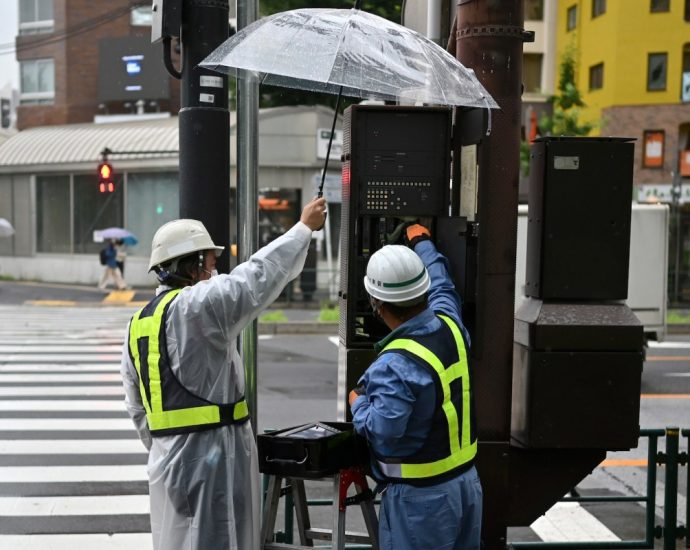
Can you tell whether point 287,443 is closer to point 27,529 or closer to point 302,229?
point 302,229

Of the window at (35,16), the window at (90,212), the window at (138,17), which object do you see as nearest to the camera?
the window at (90,212)

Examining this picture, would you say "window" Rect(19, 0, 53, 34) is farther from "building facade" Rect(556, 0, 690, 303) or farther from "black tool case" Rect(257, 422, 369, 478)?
"black tool case" Rect(257, 422, 369, 478)

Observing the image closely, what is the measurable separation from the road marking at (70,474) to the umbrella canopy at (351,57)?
4.88 meters

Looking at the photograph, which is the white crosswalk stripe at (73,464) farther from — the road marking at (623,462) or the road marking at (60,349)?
the road marking at (623,462)

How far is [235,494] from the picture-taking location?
382 centimetres

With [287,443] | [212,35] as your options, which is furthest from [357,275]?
[212,35]

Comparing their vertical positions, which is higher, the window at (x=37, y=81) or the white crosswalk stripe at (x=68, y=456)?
the window at (x=37, y=81)

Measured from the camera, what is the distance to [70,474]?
7.94 m

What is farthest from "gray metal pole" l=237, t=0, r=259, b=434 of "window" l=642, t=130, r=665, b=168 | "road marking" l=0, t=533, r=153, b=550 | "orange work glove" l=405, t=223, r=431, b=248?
"window" l=642, t=130, r=665, b=168

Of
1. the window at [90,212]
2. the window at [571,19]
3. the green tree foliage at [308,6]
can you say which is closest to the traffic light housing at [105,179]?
the green tree foliage at [308,6]

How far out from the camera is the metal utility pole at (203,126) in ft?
14.3

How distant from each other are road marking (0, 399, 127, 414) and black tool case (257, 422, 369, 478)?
7.32 m

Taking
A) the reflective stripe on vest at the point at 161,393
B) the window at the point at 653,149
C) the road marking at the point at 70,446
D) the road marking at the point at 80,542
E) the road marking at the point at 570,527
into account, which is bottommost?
the road marking at the point at 70,446

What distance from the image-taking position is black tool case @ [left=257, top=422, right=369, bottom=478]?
12.0 feet
